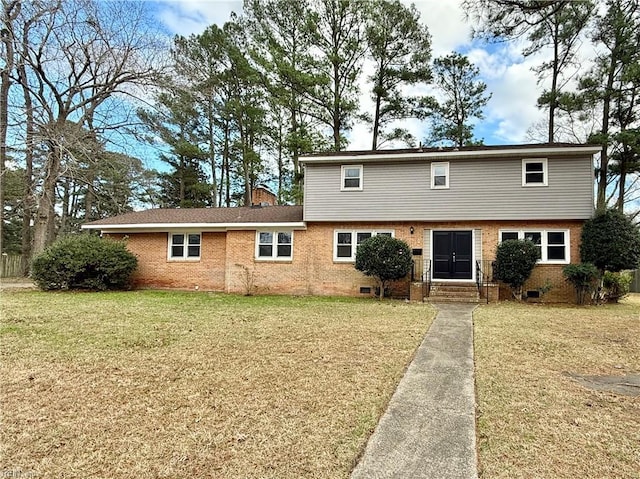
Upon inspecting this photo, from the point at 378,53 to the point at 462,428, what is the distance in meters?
23.8

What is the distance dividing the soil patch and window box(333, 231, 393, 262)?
961 centimetres

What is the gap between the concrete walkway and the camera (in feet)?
8.95

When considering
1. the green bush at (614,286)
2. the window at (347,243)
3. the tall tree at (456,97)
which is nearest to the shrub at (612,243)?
the green bush at (614,286)

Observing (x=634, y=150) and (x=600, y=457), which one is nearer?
(x=600, y=457)

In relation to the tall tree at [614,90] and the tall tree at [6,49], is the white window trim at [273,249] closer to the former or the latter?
the tall tree at [6,49]

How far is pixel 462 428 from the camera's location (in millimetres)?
3369

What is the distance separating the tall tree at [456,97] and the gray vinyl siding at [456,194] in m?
11.3

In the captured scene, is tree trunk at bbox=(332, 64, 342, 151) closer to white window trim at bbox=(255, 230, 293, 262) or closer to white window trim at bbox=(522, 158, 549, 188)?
white window trim at bbox=(255, 230, 293, 262)

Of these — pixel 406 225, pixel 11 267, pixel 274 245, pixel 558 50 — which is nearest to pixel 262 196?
pixel 274 245

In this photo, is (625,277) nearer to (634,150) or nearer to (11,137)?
(634,150)

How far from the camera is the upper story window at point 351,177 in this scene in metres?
14.4

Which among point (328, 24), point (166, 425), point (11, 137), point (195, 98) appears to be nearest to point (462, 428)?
point (166, 425)

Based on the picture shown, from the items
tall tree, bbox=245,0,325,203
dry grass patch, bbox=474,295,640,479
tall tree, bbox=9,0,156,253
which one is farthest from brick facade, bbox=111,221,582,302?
tall tree, bbox=245,0,325,203

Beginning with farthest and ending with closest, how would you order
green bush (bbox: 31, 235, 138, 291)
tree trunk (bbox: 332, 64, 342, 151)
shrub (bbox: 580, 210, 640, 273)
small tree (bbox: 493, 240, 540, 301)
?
tree trunk (bbox: 332, 64, 342, 151) → green bush (bbox: 31, 235, 138, 291) → small tree (bbox: 493, 240, 540, 301) → shrub (bbox: 580, 210, 640, 273)
